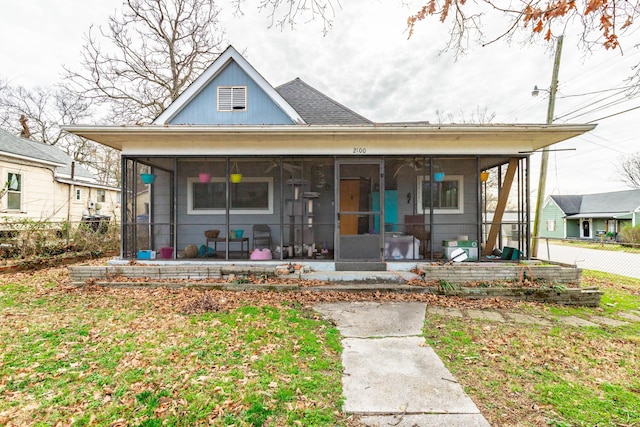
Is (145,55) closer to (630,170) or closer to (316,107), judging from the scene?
(316,107)

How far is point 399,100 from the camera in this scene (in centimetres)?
1588

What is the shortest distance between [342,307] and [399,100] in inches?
558

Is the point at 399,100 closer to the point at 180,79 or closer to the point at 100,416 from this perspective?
the point at 180,79

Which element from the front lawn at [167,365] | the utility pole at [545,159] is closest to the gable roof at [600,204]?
the utility pole at [545,159]

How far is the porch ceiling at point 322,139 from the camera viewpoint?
6000mm

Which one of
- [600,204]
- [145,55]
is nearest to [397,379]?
[145,55]

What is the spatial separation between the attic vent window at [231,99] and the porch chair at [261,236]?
3.82 meters

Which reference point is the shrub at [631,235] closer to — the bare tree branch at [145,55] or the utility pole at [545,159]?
the utility pole at [545,159]

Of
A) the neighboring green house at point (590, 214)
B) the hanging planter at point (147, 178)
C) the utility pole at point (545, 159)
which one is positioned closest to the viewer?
the hanging planter at point (147, 178)

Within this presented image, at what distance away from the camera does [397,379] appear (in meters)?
2.70

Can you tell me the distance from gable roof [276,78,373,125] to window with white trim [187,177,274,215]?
8.43ft

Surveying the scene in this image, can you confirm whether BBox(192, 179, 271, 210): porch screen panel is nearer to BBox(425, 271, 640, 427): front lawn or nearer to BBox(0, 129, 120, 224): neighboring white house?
BBox(0, 129, 120, 224): neighboring white house

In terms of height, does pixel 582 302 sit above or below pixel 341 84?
below

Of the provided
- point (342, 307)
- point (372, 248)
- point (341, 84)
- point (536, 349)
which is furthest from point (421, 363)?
point (341, 84)
